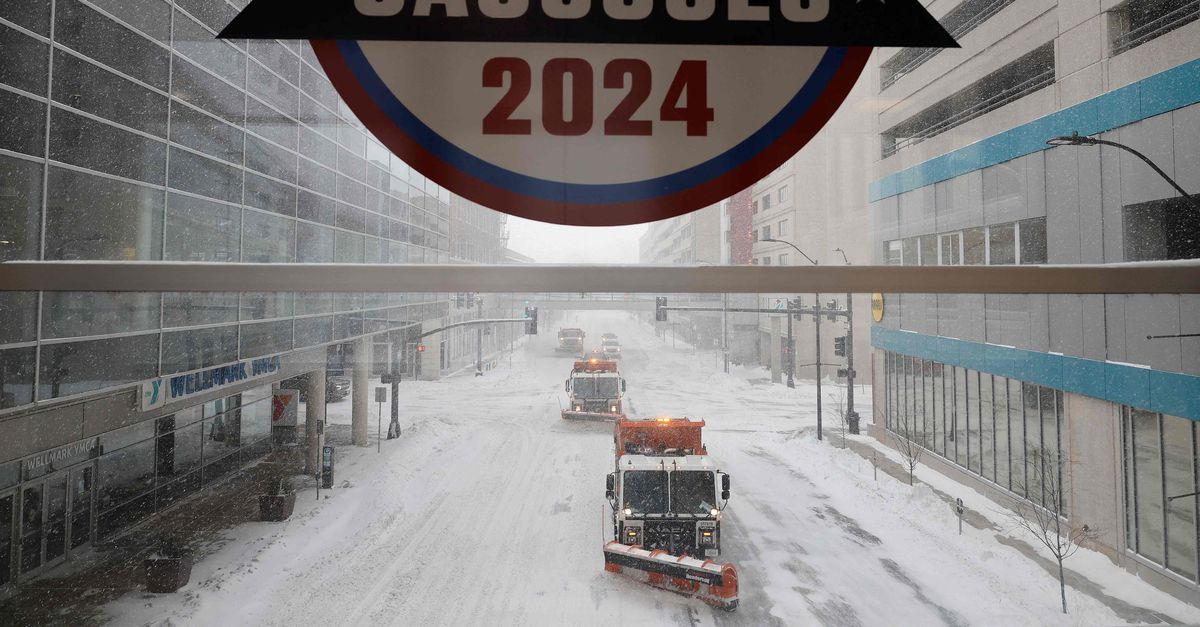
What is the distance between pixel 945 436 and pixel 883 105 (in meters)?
1.79

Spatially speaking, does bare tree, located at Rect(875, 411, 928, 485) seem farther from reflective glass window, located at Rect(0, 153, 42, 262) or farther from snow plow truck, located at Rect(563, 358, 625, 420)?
snow plow truck, located at Rect(563, 358, 625, 420)

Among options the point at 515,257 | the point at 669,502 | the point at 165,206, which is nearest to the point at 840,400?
the point at 515,257

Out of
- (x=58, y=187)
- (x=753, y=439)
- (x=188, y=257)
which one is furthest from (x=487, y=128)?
(x=753, y=439)

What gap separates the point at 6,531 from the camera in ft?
6.38

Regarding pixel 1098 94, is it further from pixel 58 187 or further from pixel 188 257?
pixel 58 187

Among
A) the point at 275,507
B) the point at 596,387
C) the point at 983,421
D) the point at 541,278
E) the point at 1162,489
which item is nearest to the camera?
the point at 541,278

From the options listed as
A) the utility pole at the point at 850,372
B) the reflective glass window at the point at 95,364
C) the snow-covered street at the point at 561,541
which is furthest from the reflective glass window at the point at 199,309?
the utility pole at the point at 850,372

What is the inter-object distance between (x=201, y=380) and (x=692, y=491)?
238 inches

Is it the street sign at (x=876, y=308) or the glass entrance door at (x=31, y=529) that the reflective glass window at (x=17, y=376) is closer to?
the glass entrance door at (x=31, y=529)

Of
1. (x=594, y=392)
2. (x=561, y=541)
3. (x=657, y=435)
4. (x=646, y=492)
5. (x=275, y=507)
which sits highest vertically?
(x=594, y=392)

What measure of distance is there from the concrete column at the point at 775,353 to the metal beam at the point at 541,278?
32.3 inches

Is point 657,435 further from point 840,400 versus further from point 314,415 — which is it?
point 314,415

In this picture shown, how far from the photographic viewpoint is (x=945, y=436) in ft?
8.37

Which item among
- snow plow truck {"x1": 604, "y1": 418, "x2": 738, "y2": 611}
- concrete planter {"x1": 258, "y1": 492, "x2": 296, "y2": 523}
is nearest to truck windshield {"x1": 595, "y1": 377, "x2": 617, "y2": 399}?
snow plow truck {"x1": 604, "y1": 418, "x2": 738, "y2": 611}
